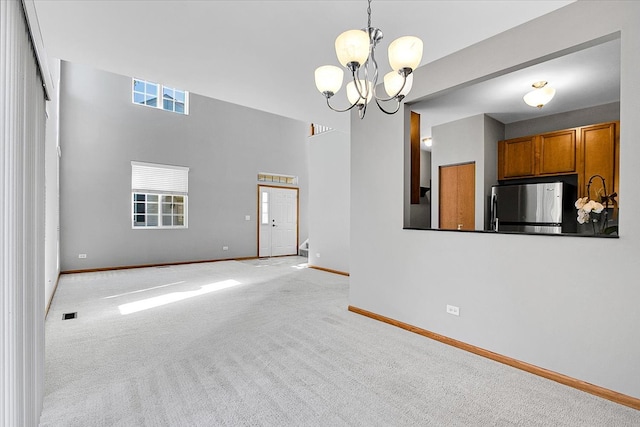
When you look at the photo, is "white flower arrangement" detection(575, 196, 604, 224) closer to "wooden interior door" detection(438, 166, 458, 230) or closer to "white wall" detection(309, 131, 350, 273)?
"wooden interior door" detection(438, 166, 458, 230)

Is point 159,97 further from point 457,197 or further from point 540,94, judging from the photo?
point 540,94

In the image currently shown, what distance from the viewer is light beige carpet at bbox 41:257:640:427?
187 cm

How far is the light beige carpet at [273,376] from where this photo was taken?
1870 millimetres

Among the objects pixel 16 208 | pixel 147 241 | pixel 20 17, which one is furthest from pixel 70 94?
pixel 16 208

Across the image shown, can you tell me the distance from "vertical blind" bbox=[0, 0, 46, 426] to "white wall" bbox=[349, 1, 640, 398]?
9.62 ft

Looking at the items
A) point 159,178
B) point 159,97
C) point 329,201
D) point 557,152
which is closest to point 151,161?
point 159,178

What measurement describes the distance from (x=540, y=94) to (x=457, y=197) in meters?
1.92

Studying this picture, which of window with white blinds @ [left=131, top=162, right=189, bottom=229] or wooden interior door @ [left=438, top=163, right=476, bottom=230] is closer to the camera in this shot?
wooden interior door @ [left=438, top=163, right=476, bottom=230]

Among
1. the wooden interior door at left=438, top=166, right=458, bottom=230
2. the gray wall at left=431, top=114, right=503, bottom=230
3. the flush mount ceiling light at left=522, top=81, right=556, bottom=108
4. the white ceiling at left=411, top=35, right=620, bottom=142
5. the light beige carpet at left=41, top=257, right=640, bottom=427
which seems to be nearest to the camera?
the light beige carpet at left=41, top=257, right=640, bottom=427

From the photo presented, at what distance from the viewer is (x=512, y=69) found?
2627 millimetres

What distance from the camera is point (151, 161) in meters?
7.06

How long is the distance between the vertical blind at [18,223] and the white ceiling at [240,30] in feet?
3.24

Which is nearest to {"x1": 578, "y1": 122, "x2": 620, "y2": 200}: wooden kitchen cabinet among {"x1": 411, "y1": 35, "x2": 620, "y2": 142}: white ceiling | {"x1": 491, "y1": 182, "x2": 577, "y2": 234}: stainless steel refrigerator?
{"x1": 491, "y1": 182, "x2": 577, "y2": 234}: stainless steel refrigerator

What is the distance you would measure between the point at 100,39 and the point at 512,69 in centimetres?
353
